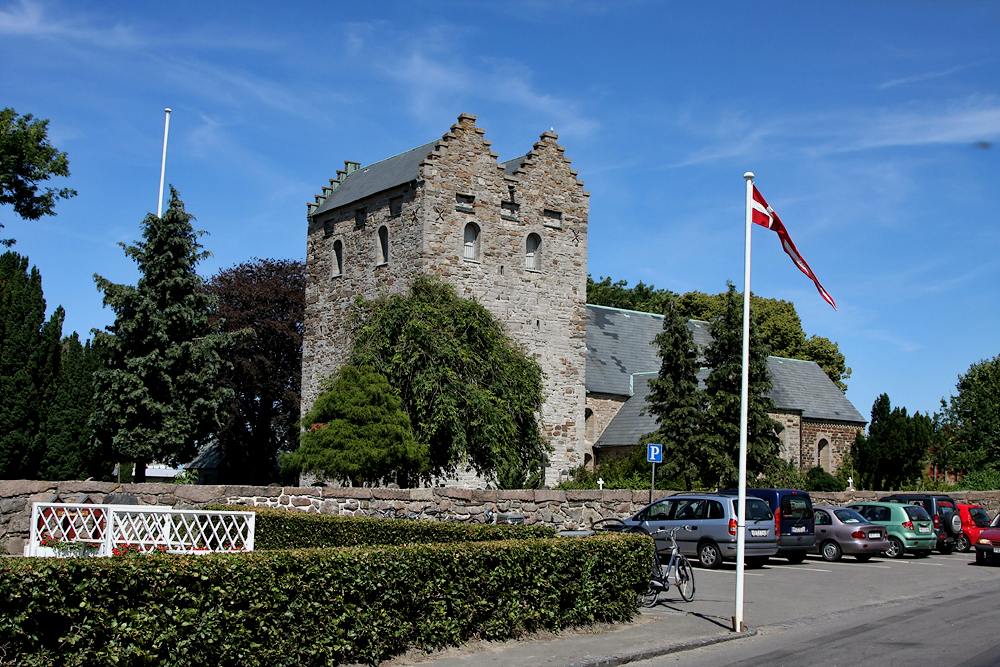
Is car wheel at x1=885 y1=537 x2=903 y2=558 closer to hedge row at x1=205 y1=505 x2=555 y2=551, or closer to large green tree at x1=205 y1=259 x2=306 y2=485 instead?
hedge row at x1=205 y1=505 x2=555 y2=551

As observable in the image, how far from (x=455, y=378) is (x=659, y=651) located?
18282mm

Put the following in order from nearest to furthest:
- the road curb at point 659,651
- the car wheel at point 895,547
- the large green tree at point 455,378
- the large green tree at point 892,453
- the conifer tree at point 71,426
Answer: the road curb at point 659,651
the car wheel at point 895,547
the large green tree at point 455,378
the conifer tree at point 71,426
the large green tree at point 892,453

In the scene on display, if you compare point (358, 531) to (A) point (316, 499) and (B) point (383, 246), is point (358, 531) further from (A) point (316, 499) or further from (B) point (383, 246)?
(B) point (383, 246)

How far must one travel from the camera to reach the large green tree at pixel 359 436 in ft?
81.6

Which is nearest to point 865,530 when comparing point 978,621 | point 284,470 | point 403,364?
point 978,621

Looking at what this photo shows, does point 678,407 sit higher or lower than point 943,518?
higher

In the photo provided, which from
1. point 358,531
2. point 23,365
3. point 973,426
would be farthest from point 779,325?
point 358,531

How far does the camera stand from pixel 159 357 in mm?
31922

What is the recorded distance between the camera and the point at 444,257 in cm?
3347

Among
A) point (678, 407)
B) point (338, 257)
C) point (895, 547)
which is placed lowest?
point (895, 547)

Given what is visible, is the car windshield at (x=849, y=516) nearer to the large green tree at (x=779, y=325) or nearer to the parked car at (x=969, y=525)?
the parked car at (x=969, y=525)

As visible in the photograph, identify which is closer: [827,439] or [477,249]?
[477,249]

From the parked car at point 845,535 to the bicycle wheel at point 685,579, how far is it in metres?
10.2

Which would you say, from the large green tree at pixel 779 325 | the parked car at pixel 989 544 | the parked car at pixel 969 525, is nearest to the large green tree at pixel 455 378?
the parked car at pixel 989 544
